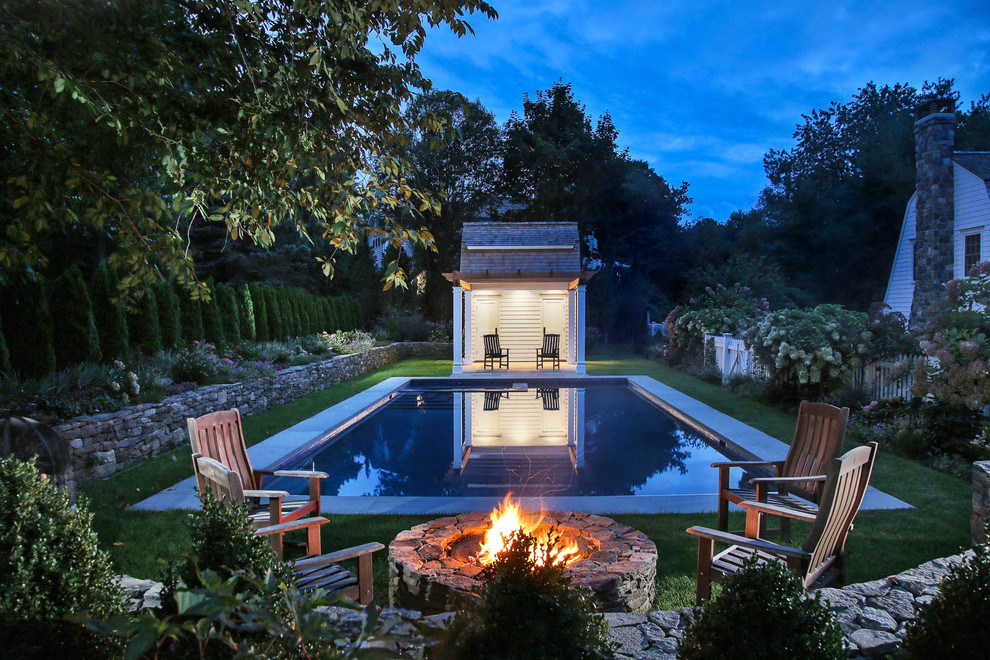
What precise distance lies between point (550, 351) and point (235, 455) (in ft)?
43.8

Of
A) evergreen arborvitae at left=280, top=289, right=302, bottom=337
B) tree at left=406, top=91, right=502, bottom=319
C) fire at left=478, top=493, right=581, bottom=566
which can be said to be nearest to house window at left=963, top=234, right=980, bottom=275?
fire at left=478, top=493, right=581, bottom=566

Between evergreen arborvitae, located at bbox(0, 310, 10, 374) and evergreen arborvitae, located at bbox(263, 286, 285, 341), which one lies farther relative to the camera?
evergreen arborvitae, located at bbox(263, 286, 285, 341)

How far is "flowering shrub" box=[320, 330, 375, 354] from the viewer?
14.8 meters

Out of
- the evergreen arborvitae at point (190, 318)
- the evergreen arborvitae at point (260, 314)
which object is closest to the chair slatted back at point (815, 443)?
the evergreen arborvitae at point (190, 318)

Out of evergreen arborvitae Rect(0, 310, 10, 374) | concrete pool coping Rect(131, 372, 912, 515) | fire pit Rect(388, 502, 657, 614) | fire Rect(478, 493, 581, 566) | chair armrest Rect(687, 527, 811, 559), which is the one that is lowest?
concrete pool coping Rect(131, 372, 912, 515)

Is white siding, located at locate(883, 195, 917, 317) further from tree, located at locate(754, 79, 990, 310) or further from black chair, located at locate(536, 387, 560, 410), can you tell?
black chair, located at locate(536, 387, 560, 410)

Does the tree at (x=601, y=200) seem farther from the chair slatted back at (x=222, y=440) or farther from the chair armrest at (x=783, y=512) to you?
the chair slatted back at (x=222, y=440)

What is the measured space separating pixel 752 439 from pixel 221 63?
6.29 meters

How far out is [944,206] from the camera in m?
12.7

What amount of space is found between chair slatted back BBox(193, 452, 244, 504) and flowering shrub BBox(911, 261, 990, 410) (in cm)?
619

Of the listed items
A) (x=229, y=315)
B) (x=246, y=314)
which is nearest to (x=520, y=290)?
(x=246, y=314)

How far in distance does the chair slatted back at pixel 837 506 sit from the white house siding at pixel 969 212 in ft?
40.3

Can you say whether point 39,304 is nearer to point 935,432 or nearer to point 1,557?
point 1,557

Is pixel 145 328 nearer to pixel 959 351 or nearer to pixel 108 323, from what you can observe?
pixel 108 323
